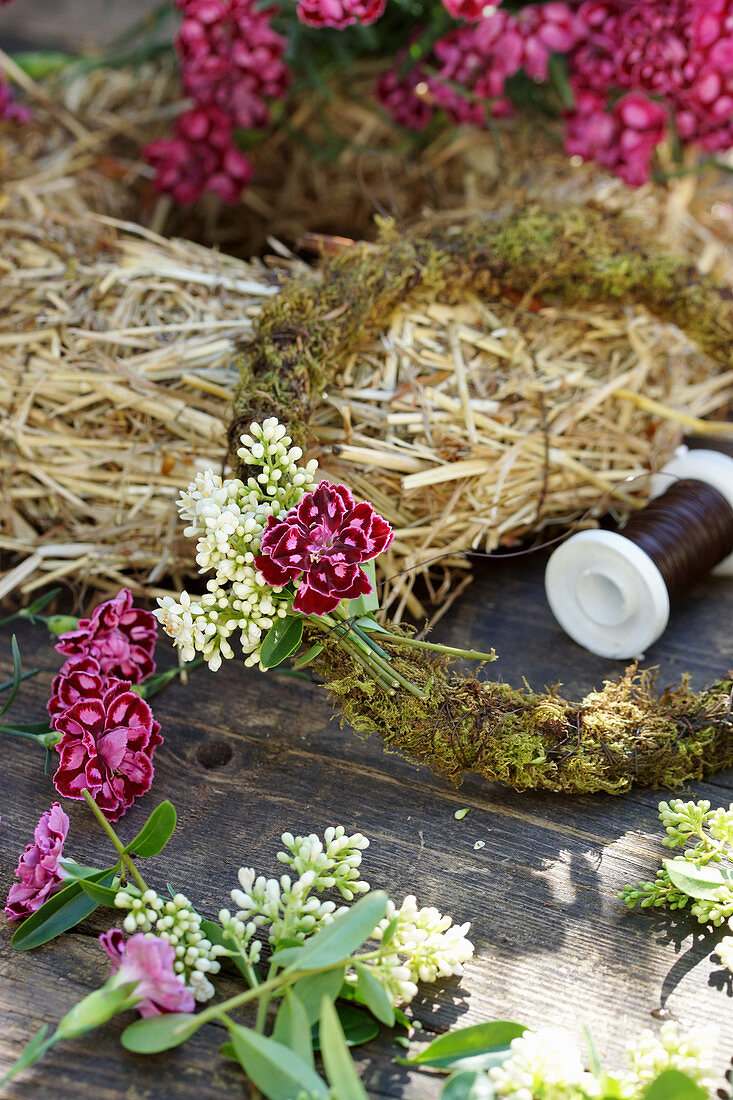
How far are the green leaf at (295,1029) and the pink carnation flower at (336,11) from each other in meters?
1.22

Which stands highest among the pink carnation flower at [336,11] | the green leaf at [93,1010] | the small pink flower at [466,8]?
the small pink flower at [466,8]

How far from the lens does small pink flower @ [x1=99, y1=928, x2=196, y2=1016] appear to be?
2.25 feet

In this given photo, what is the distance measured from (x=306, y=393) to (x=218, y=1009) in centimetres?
66

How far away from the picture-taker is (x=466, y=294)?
1284mm

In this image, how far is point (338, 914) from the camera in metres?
0.75

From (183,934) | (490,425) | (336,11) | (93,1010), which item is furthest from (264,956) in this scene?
(336,11)

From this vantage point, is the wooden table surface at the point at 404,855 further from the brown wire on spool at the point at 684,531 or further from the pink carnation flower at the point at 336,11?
the pink carnation flower at the point at 336,11

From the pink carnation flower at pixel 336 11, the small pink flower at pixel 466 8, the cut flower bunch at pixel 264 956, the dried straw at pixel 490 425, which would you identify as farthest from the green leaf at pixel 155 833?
the small pink flower at pixel 466 8

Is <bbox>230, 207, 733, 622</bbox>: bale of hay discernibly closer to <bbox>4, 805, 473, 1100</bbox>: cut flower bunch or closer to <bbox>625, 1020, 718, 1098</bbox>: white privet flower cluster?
<bbox>4, 805, 473, 1100</bbox>: cut flower bunch

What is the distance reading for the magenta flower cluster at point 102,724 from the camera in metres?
0.91

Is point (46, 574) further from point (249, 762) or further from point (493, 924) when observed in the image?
point (493, 924)

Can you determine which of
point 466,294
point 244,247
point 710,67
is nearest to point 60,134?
point 244,247

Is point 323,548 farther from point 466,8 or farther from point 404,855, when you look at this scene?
point 466,8

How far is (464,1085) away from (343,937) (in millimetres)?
132
